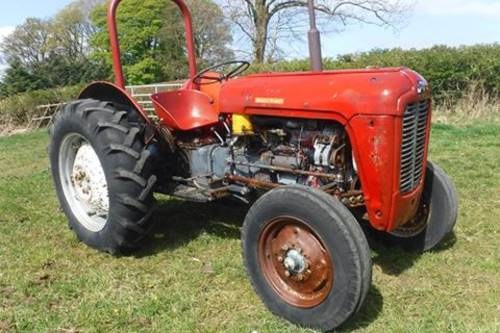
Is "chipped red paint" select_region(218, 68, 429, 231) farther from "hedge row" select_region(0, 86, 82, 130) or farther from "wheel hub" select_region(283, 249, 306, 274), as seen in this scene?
"hedge row" select_region(0, 86, 82, 130)

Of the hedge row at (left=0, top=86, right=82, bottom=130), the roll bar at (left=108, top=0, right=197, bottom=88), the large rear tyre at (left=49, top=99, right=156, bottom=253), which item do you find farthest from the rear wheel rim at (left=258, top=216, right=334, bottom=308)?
the hedge row at (left=0, top=86, right=82, bottom=130)

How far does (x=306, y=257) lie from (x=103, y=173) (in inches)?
77.0

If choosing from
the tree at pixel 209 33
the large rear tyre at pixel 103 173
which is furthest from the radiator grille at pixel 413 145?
the tree at pixel 209 33

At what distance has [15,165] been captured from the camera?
973 centimetres

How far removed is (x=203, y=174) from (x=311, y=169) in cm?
108

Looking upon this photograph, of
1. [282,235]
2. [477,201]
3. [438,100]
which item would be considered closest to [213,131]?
[282,235]

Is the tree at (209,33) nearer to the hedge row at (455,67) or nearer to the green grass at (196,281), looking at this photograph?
the hedge row at (455,67)

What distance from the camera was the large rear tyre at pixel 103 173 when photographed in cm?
407

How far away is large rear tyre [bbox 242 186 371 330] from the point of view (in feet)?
9.66

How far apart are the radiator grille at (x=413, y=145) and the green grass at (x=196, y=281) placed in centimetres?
70

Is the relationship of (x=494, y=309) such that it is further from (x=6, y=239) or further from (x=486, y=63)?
(x=486, y=63)

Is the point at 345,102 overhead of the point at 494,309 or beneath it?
overhead

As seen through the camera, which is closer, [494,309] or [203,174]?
[494,309]

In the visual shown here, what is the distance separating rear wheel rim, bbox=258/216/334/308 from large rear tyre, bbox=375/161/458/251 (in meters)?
1.21
